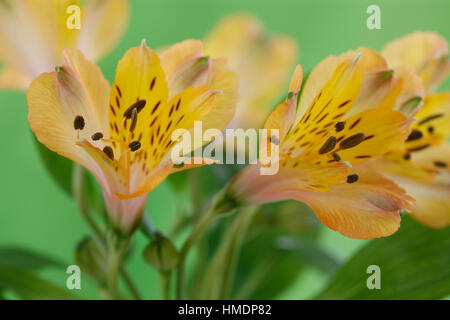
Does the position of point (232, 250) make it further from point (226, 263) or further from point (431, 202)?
point (431, 202)

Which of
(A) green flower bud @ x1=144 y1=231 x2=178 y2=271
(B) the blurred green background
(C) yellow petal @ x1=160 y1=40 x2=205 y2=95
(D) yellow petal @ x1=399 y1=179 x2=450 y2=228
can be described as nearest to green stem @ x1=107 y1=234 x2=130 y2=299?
(A) green flower bud @ x1=144 y1=231 x2=178 y2=271

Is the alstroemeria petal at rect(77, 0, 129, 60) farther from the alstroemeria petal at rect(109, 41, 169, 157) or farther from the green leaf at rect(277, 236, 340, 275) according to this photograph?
the green leaf at rect(277, 236, 340, 275)

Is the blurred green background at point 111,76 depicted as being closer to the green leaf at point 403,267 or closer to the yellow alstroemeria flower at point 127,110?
the green leaf at point 403,267

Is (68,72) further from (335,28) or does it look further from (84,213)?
(335,28)

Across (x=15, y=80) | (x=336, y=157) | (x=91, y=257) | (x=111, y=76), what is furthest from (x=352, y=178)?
(x=111, y=76)

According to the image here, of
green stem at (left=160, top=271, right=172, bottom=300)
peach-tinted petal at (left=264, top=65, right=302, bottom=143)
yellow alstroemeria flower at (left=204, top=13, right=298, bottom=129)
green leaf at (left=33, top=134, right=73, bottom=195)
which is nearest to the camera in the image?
peach-tinted petal at (left=264, top=65, right=302, bottom=143)
